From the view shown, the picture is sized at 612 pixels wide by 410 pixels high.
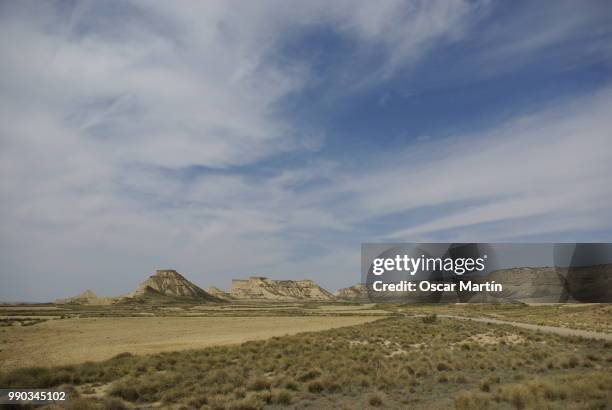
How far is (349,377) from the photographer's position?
14.9m

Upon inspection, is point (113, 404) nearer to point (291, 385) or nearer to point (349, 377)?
point (291, 385)

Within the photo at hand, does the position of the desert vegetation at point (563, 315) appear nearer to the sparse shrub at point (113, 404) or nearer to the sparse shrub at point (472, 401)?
the sparse shrub at point (472, 401)

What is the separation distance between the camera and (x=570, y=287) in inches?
4464

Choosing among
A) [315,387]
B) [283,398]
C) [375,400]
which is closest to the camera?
[375,400]

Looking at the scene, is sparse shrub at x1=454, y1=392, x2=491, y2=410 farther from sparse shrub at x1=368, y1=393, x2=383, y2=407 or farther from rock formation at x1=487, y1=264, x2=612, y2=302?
rock formation at x1=487, y1=264, x2=612, y2=302

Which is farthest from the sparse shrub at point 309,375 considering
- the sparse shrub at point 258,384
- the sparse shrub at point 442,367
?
the sparse shrub at point 442,367

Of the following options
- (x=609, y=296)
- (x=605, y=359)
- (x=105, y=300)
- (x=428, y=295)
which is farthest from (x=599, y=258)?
(x=105, y=300)

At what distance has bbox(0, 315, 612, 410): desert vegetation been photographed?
11.5 meters

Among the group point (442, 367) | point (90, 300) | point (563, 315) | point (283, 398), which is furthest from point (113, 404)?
point (90, 300)

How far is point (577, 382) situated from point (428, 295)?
125197 mm

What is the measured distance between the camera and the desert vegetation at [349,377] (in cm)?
1148

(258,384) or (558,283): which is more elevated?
(558,283)

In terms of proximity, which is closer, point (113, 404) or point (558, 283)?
point (113, 404)

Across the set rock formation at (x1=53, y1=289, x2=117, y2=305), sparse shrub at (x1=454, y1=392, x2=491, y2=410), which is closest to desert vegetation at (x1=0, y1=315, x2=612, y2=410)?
sparse shrub at (x1=454, y1=392, x2=491, y2=410)
